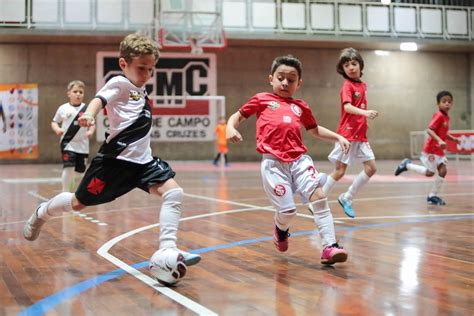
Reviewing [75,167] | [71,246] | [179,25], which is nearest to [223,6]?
[179,25]

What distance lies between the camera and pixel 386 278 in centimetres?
338

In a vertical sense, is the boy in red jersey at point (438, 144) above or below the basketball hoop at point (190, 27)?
below

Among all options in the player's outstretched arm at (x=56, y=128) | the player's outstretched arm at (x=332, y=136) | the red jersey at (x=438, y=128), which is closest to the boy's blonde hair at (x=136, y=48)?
the player's outstretched arm at (x=332, y=136)

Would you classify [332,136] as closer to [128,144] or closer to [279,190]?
→ [279,190]

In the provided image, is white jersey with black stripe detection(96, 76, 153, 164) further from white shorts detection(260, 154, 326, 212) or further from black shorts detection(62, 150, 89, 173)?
black shorts detection(62, 150, 89, 173)

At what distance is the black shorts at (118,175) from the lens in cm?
373

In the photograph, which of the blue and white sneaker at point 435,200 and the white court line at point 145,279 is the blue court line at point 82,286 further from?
the blue and white sneaker at point 435,200

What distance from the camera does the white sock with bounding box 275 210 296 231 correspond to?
401cm

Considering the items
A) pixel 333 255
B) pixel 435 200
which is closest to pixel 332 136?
pixel 333 255

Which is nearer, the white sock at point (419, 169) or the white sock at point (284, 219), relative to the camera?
the white sock at point (284, 219)

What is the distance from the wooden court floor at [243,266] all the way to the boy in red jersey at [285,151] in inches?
11.9

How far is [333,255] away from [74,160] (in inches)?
195

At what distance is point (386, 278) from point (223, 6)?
63.2ft

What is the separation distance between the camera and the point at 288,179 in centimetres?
408
